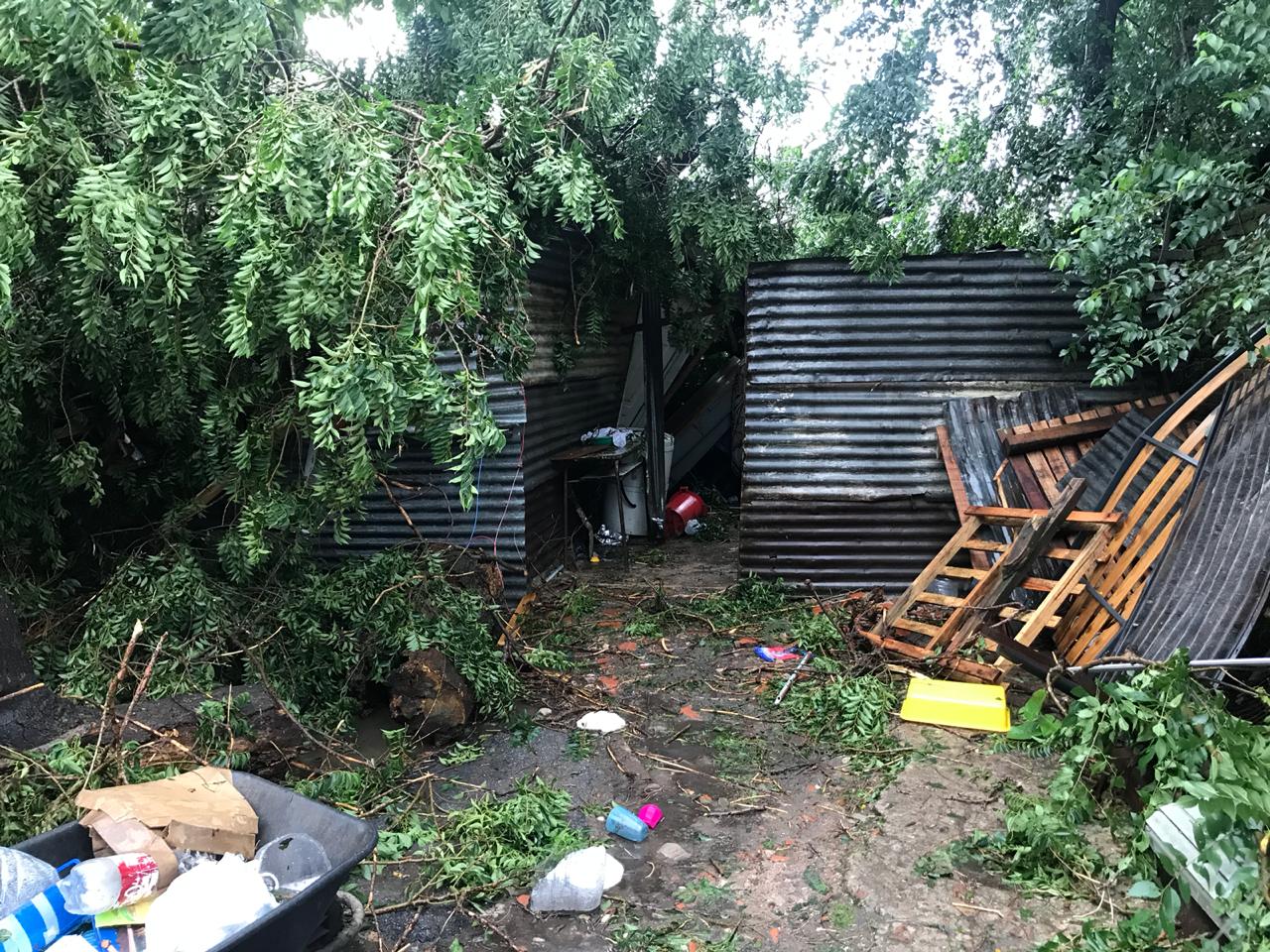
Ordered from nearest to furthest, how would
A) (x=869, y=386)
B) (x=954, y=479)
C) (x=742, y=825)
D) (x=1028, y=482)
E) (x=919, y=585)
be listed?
(x=742, y=825) → (x=919, y=585) → (x=1028, y=482) → (x=954, y=479) → (x=869, y=386)

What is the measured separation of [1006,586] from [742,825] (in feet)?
7.86

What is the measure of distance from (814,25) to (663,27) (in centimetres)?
146

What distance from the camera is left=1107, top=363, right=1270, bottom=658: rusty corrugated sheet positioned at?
3.48 metres

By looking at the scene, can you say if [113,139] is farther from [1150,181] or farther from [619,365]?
[619,365]

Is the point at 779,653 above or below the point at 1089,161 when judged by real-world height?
below

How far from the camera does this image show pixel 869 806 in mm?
3871

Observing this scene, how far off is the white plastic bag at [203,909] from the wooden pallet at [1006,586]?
13.1 feet

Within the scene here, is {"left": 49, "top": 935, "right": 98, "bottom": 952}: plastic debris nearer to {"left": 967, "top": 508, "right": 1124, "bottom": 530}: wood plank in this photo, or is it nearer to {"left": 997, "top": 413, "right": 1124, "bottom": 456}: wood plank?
{"left": 967, "top": 508, "right": 1124, "bottom": 530}: wood plank

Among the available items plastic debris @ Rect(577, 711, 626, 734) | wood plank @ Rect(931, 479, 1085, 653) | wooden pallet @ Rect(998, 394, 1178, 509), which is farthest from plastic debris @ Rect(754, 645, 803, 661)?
wooden pallet @ Rect(998, 394, 1178, 509)

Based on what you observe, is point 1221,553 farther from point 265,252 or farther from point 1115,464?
point 265,252

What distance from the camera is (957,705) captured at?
14.8ft

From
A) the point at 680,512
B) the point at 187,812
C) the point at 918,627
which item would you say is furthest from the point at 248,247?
the point at 680,512

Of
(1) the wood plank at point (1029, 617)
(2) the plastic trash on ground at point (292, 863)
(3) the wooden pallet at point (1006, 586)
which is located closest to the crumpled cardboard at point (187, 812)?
(2) the plastic trash on ground at point (292, 863)

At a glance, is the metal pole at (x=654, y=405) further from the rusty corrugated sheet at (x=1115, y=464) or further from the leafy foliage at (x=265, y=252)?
the rusty corrugated sheet at (x=1115, y=464)
